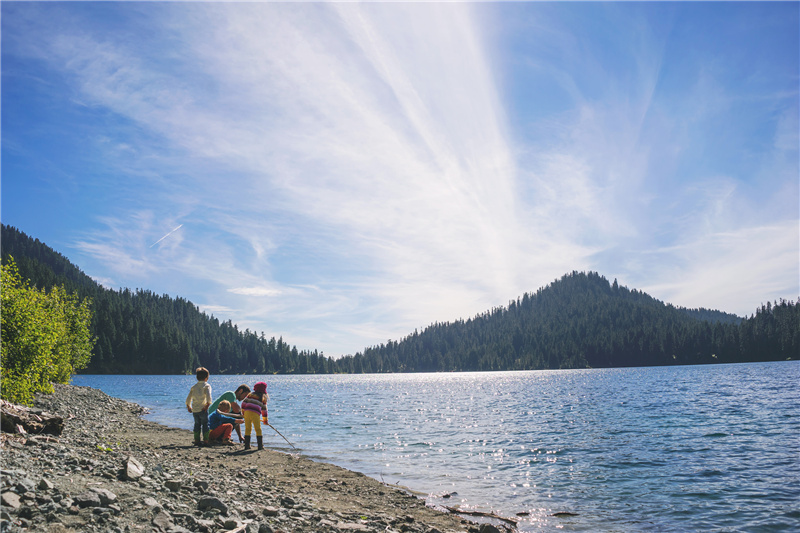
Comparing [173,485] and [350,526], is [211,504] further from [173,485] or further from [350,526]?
[350,526]

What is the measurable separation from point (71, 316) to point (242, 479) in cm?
4729

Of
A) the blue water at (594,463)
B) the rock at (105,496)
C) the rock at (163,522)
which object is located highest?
the rock at (105,496)

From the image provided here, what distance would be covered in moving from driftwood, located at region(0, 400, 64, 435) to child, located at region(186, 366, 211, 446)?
14.7 feet

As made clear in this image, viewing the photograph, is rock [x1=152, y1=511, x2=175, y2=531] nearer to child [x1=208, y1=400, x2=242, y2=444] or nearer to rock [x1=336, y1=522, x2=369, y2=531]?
rock [x1=336, y1=522, x2=369, y2=531]

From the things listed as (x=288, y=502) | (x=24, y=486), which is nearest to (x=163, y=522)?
(x=24, y=486)

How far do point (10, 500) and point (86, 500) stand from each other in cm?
105

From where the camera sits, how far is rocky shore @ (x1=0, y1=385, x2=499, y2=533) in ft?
21.9

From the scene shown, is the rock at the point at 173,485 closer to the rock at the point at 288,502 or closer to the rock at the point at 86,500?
the rock at the point at 86,500

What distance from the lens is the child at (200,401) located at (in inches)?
706

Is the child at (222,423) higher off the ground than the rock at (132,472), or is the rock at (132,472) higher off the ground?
the rock at (132,472)

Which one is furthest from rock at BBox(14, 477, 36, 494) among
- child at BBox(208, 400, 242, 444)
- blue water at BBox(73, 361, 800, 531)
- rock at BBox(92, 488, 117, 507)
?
child at BBox(208, 400, 242, 444)

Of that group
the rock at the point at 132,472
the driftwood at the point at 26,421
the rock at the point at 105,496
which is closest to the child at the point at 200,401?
the driftwood at the point at 26,421

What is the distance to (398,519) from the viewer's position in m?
10.9

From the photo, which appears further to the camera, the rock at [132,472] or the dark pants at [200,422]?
the dark pants at [200,422]
